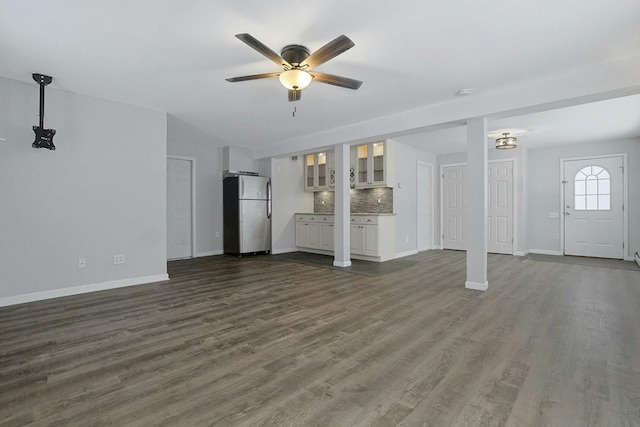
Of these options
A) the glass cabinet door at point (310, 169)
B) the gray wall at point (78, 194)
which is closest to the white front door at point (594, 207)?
the glass cabinet door at point (310, 169)

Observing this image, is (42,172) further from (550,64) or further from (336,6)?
(550,64)

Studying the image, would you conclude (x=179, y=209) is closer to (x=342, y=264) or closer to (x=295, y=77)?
(x=342, y=264)

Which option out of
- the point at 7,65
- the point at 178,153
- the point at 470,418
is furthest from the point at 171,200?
the point at 470,418

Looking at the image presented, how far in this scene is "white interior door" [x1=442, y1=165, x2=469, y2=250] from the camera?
7.72 m

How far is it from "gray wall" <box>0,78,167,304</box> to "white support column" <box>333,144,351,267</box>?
9.43 feet

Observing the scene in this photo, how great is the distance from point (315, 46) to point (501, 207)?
20.3 ft

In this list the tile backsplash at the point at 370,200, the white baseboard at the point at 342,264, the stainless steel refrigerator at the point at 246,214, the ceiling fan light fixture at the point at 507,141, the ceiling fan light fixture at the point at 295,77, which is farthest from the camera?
the stainless steel refrigerator at the point at 246,214

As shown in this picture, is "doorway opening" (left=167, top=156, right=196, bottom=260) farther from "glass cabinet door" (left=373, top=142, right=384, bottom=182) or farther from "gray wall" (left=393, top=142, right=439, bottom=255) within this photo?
"gray wall" (left=393, top=142, right=439, bottom=255)

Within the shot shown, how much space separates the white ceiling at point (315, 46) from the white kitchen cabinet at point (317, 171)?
2955 mm

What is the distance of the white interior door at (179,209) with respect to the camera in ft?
21.8

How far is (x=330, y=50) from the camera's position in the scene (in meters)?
2.50

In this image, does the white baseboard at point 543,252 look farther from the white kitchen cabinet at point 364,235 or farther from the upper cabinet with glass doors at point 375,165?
the white kitchen cabinet at point 364,235

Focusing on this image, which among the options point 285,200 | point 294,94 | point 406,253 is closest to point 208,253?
point 285,200

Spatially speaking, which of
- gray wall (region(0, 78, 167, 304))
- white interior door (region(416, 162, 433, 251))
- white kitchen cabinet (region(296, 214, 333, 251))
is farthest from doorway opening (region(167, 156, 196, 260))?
white interior door (region(416, 162, 433, 251))
